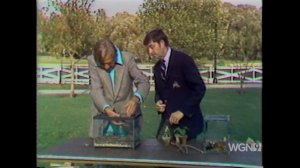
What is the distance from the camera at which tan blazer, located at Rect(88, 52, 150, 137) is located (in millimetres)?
2900

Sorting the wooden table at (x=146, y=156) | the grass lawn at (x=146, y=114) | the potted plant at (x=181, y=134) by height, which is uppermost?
the grass lawn at (x=146, y=114)

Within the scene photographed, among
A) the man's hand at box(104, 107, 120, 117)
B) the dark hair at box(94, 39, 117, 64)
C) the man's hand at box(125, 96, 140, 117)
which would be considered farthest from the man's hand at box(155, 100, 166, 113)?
the dark hair at box(94, 39, 117, 64)

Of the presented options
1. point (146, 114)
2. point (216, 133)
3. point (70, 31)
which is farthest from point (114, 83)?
point (216, 133)

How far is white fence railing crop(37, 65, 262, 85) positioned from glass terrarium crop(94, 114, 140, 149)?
23cm

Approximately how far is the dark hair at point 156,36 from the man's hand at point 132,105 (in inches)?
12.0

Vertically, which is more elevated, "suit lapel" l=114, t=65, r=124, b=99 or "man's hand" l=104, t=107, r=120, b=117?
"suit lapel" l=114, t=65, r=124, b=99

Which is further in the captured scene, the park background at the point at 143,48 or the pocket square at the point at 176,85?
the pocket square at the point at 176,85

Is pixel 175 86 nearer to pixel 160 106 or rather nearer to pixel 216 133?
pixel 160 106

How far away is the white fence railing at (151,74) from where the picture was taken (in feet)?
8.96

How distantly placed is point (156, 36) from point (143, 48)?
0.09 meters

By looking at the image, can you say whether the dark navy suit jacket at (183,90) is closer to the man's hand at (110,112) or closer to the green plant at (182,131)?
the green plant at (182,131)

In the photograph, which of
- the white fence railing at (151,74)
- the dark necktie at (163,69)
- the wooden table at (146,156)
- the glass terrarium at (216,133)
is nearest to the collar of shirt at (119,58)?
the white fence railing at (151,74)

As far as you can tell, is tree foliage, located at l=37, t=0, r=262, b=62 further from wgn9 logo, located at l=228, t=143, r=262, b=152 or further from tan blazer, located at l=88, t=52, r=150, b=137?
wgn9 logo, located at l=228, t=143, r=262, b=152
